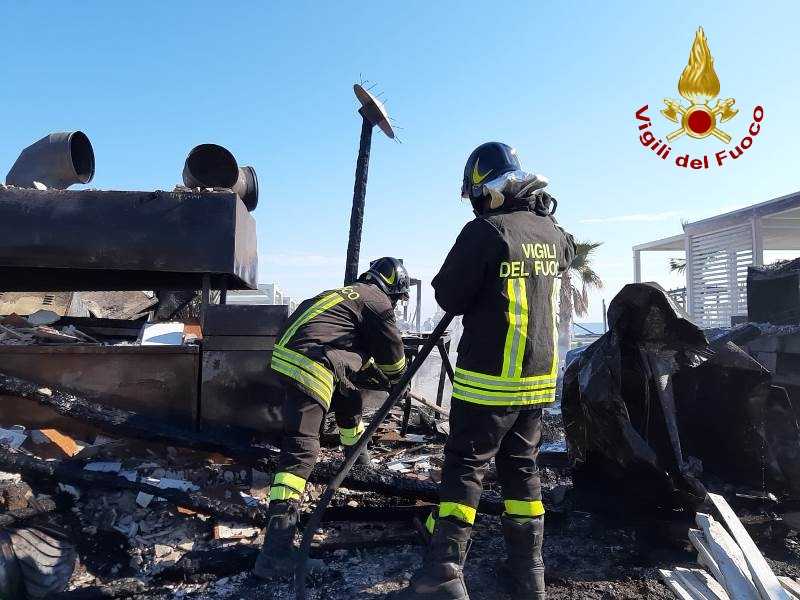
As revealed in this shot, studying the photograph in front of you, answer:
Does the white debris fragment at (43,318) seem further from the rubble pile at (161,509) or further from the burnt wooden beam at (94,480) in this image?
the burnt wooden beam at (94,480)

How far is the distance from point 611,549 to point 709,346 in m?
1.40

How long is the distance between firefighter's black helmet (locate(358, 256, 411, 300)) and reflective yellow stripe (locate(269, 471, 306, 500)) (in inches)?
60.6

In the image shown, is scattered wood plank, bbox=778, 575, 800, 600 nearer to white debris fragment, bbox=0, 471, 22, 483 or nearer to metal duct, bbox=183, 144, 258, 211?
white debris fragment, bbox=0, 471, 22, 483

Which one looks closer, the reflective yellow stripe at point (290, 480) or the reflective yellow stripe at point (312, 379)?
the reflective yellow stripe at point (290, 480)

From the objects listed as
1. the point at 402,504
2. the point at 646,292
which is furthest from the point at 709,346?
the point at 402,504

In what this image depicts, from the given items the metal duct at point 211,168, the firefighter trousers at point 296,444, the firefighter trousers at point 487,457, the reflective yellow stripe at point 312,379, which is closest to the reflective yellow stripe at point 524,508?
the firefighter trousers at point 487,457

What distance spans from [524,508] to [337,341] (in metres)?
1.45

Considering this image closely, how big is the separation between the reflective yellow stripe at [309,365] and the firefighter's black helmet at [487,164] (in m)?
1.29

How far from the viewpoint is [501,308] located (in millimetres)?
2492

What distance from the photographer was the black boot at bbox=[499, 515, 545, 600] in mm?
2477

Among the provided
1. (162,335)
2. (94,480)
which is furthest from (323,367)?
(162,335)

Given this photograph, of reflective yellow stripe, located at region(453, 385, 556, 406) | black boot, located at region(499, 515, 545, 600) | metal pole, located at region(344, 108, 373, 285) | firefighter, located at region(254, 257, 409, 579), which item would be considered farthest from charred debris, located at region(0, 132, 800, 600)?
metal pole, located at region(344, 108, 373, 285)

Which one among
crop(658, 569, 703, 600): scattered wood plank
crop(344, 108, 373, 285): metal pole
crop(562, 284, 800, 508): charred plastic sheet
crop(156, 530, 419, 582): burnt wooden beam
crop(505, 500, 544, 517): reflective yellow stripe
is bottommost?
crop(156, 530, 419, 582): burnt wooden beam

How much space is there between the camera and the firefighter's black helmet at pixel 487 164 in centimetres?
276
